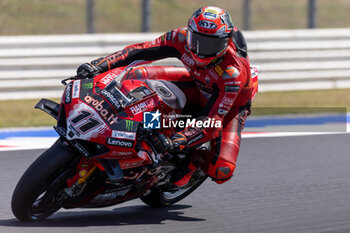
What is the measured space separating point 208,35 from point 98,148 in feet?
3.73

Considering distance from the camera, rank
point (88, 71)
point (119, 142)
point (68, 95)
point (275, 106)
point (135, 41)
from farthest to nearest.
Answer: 1. point (275, 106)
2. point (135, 41)
3. point (88, 71)
4. point (68, 95)
5. point (119, 142)

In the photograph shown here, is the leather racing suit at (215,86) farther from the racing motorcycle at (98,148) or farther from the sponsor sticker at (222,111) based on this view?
the racing motorcycle at (98,148)

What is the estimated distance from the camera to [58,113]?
4.52 m

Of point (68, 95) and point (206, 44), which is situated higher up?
point (206, 44)

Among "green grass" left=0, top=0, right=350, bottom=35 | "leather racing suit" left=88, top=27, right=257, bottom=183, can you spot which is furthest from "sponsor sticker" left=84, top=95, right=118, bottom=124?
"green grass" left=0, top=0, right=350, bottom=35

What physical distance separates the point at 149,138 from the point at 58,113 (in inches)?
25.7

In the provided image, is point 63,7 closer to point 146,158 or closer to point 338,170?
point 338,170

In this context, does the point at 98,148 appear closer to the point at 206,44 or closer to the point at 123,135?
the point at 123,135

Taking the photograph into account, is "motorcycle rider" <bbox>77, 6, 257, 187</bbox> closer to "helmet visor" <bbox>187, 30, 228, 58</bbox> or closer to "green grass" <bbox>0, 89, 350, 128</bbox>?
"helmet visor" <bbox>187, 30, 228, 58</bbox>

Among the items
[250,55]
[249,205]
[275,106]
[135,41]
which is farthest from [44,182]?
[250,55]

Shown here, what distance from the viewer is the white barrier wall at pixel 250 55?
958cm

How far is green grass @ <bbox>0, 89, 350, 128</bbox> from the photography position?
9094mm

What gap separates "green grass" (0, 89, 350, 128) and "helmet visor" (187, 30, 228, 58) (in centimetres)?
446

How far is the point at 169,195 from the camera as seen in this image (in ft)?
18.0
